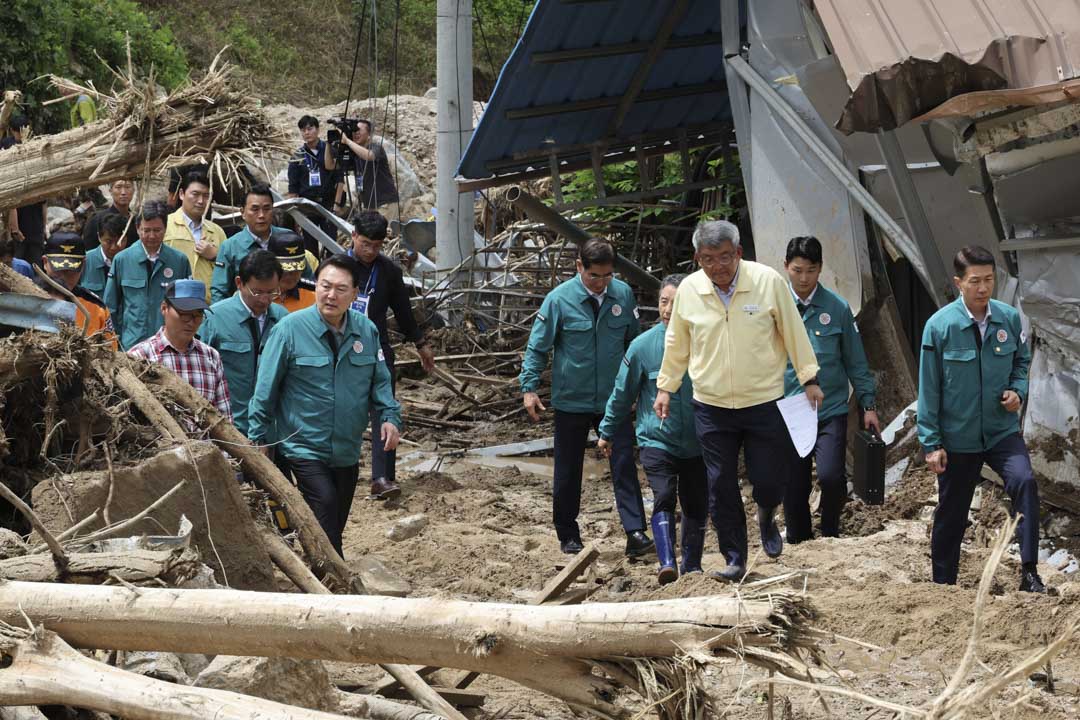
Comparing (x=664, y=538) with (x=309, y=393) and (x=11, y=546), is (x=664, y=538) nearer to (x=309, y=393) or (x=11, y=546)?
(x=309, y=393)

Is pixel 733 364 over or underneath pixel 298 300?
underneath

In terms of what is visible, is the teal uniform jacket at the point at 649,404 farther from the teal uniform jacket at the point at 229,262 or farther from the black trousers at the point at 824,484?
the teal uniform jacket at the point at 229,262

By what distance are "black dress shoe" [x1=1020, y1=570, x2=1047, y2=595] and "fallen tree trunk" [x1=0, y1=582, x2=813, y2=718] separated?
146 inches

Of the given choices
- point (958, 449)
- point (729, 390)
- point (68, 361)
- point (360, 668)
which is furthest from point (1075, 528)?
point (68, 361)

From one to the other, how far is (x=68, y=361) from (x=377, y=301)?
12.4 feet

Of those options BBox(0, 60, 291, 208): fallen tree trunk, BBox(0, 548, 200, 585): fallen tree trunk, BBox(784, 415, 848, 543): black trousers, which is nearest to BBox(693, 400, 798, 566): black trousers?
BBox(784, 415, 848, 543): black trousers

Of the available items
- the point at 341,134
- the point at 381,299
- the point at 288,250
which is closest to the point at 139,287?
the point at 288,250

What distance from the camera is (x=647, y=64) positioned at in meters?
11.7

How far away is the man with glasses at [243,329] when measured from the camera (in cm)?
751

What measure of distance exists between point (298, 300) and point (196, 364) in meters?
1.75

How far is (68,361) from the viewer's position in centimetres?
601

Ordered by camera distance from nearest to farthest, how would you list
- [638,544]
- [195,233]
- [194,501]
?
[194,501] → [638,544] → [195,233]

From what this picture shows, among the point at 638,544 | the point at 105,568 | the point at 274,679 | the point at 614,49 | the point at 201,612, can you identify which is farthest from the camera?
the point at 614,49

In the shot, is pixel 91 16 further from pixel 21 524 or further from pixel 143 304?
pixel 21 524
